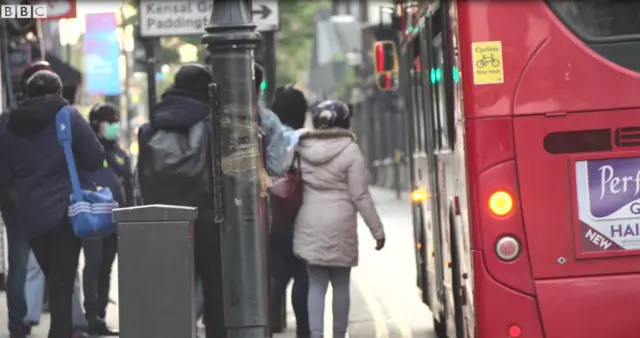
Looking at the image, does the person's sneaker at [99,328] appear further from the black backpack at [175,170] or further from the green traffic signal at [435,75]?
the green traffic signal at [435,75]

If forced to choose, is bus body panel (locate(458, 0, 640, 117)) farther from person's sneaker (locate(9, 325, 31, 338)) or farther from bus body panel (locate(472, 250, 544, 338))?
person's sneaker (locate(9, 325, 31, 338))

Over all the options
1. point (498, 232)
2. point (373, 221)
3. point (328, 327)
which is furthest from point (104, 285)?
point (498, 232)

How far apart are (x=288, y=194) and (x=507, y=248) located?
2.60 meters

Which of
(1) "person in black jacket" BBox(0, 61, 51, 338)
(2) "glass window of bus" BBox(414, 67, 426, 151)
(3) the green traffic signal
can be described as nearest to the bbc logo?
(1) "person in black jacket" BBox(0, 61, 51, 338)

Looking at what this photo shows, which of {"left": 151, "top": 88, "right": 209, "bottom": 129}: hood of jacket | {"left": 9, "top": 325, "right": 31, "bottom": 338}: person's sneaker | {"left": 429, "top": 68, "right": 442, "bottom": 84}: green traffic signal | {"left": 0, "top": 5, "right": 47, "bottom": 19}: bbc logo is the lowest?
{"left": 9, "top": 325, "right": 31, "bottom": 338}: person's sneaker

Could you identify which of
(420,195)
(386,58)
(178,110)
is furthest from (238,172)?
(386,58)

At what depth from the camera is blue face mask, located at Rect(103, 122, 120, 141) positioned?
12078 millimetres

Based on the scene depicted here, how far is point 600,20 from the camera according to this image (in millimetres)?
7492

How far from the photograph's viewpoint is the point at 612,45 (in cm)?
748

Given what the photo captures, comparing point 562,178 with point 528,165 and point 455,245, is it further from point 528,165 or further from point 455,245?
point 455,245

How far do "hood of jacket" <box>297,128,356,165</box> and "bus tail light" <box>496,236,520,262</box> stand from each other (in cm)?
247

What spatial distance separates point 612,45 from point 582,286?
1221 mm

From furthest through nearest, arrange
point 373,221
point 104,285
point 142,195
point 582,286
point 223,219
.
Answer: point 104,285
point 373,221
point 142,195
point 223,219
point 582,286

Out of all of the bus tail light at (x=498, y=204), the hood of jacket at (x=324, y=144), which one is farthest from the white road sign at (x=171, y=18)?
the bus tail light at (x=498, y=204)
